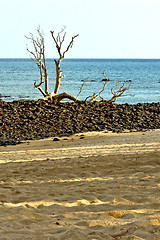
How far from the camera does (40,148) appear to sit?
1204 cm

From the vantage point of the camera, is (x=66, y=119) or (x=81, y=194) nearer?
(x=81, y=194)

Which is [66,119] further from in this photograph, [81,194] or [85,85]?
[85,85]

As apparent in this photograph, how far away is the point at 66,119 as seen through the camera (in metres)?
17.5

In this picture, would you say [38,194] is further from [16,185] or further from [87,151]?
[87,151]

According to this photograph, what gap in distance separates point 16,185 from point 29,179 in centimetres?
51

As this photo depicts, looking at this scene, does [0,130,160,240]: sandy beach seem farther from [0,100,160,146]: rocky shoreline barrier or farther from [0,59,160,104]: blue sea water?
[0,59,160,104]: blue sea water

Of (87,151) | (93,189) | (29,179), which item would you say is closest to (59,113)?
(87,151)

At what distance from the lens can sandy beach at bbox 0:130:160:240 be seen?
407cm

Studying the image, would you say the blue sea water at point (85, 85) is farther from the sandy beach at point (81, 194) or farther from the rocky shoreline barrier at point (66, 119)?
the sandy beach at point (81, 194)

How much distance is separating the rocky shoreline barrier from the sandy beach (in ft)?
14.8

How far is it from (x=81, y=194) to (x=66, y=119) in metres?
11.8

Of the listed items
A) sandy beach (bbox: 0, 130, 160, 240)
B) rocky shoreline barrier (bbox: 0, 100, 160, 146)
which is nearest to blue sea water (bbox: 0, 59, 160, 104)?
rocky shoreline barrier (bbox: 0, 100, 160, 146)

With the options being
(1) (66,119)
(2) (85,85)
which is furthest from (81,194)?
(2) (85,85)

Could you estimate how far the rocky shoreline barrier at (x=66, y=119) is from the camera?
15.6 meters
